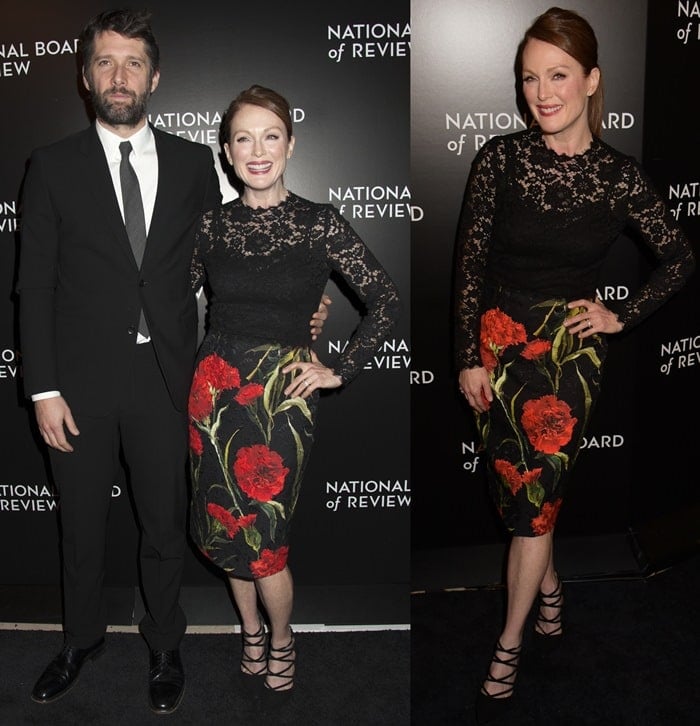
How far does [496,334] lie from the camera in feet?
8.13

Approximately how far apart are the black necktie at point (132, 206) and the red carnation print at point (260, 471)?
0.63 metres

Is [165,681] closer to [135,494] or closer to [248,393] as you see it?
[135,494]

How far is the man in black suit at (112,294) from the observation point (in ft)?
7.82

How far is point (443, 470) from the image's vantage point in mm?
3281

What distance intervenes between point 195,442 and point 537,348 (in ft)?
3.36

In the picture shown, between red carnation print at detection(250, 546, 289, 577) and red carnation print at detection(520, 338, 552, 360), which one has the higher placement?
red carnation print at detection(520, 338, 552, 360)

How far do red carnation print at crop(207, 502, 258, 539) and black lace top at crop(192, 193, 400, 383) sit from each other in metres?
0.52

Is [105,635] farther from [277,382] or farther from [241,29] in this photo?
[241,29]

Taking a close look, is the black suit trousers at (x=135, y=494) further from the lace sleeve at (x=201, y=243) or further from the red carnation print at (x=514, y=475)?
the red carnation print at (x=514, y=475)

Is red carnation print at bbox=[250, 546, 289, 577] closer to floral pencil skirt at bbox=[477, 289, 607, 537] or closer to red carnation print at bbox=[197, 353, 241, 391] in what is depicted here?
red carnation print at bbox=[197, 353, 241, 391]

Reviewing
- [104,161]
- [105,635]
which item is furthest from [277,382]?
[105,635]

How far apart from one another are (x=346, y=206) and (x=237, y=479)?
1.05 m

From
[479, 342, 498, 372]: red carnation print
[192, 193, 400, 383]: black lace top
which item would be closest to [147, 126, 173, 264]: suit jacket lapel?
[192, 193, 400, 383]: black lace top

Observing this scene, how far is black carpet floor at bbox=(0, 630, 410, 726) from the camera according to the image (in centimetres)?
267
